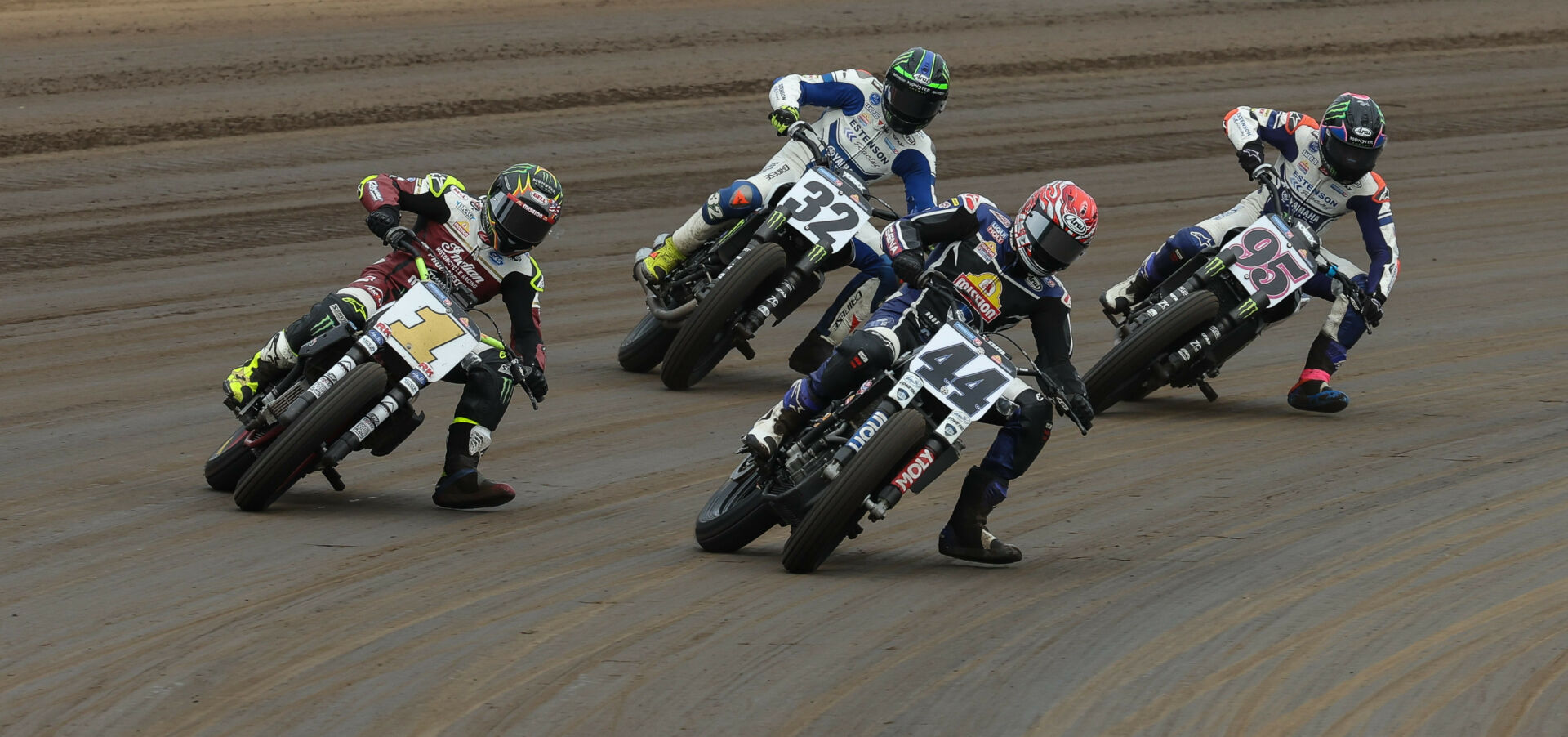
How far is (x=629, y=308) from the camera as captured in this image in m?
15.4

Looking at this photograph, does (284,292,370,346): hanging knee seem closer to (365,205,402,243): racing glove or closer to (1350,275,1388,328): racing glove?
(365,205,402,243): racing glove

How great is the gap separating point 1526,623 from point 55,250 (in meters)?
12.5

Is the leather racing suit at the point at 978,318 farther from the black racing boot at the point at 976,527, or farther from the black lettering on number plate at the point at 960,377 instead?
the black lettering on number plate at the point at 960,377

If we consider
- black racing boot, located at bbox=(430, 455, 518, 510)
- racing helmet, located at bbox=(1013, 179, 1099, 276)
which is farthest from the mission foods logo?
black racing boot, located at bbox=(430, 455, 518, 510)

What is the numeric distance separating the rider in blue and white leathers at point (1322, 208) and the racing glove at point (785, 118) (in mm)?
2550

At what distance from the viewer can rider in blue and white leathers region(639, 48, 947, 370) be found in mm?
12555

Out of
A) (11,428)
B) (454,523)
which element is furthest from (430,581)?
(11,428)

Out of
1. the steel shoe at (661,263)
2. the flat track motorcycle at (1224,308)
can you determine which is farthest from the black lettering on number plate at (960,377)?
the steel shoe at (661,263)

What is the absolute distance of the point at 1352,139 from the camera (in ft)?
41.5

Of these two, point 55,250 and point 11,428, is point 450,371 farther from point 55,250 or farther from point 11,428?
point 55,250

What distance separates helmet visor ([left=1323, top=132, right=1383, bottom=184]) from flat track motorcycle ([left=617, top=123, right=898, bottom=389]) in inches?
123

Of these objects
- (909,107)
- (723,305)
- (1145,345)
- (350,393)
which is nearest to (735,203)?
(723,305)

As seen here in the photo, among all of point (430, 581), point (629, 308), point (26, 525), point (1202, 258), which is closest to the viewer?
point (430, 581)

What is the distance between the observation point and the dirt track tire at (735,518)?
8.50 metres
